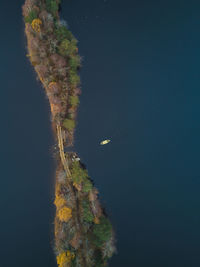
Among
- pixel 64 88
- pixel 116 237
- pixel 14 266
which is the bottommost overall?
pixel 14 266

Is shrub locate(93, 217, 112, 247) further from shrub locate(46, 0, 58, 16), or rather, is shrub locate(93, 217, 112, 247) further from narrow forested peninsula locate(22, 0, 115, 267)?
shrub locate(46, 0, 58, 16)

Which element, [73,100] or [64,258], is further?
[73,100]

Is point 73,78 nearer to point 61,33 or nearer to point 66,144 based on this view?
point 61,33

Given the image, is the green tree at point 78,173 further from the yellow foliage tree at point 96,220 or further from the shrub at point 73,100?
the shrub at point 73,100

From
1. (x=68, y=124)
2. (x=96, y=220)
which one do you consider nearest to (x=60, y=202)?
(x=96, y=220)

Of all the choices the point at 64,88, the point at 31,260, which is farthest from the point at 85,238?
the point at 64,88

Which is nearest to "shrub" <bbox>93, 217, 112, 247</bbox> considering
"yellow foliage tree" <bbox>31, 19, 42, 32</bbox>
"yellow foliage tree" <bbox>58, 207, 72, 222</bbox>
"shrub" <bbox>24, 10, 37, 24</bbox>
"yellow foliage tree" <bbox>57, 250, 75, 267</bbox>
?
"yellow foliage tree" <bbox>57, 250, 75, 267</bbox>

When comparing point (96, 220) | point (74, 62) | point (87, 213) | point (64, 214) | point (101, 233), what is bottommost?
point (101, 233)

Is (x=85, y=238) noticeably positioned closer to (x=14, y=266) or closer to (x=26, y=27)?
(x=14, y=266)

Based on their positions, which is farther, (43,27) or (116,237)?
(116,237)
